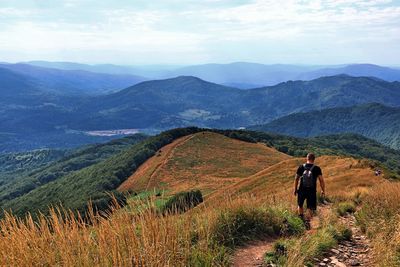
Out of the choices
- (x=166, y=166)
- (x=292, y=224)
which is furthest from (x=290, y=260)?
(x=166, y=166)

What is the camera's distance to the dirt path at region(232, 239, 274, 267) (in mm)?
6723

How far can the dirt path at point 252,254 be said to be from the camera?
672cm

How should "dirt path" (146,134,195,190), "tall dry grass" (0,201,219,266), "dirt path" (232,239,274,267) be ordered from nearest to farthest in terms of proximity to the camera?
"tall dry grass" (0,201,219,266)
"dirt path" (232,239,274,267)
"dirt path" (146,134,195,190)

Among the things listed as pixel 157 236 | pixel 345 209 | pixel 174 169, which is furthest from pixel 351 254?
pixel 174 169

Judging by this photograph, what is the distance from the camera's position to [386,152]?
534 feet

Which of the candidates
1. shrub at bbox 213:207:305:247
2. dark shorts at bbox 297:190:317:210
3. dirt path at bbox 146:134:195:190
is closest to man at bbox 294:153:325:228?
dark shorts at bbox 297:190:317:210

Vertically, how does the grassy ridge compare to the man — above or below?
below

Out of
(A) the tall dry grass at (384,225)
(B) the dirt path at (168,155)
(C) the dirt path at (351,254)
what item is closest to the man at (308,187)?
(A) the tall dry grass at (384,225)

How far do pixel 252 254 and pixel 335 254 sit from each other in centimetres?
179

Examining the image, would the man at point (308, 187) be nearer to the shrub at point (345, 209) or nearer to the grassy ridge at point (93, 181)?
the shrub at point (345, 209)

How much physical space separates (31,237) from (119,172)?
75.7m

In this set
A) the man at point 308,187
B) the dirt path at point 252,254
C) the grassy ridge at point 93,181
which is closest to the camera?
the dirt path at point 252,254

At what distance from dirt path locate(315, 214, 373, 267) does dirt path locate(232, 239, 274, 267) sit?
107 cm

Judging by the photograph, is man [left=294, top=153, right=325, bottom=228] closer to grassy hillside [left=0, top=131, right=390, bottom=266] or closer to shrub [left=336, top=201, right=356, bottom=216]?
shrub [left=336, top=201, right=356, bottom=216]
